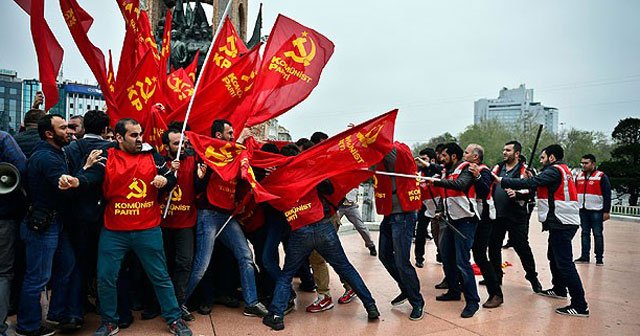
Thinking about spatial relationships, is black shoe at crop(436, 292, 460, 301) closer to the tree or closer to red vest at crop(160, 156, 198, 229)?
red vest at crop(160, 156, 198, 229)

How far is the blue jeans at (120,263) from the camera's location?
14.1 ft

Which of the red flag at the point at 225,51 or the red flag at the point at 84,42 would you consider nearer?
the red flag at the point at 84,42

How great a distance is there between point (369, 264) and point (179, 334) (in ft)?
13.8

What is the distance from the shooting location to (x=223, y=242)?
5.19m

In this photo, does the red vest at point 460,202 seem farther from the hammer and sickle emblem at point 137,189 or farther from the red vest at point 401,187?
the hammer and sickle emblem at point 137,189

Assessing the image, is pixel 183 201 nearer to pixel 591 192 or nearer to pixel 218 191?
pixel 218 191

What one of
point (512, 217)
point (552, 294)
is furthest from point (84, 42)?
point (552, 294)

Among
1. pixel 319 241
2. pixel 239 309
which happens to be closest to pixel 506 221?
pixel 319 241

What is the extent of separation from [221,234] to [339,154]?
1.45 m

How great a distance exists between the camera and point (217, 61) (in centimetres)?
692

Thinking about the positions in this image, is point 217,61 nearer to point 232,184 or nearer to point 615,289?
point 232,184

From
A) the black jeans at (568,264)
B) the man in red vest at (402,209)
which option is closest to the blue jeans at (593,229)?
the black jeans at (568,264)

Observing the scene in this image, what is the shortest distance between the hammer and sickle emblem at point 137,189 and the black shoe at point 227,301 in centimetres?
176

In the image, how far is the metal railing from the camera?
765 inches
